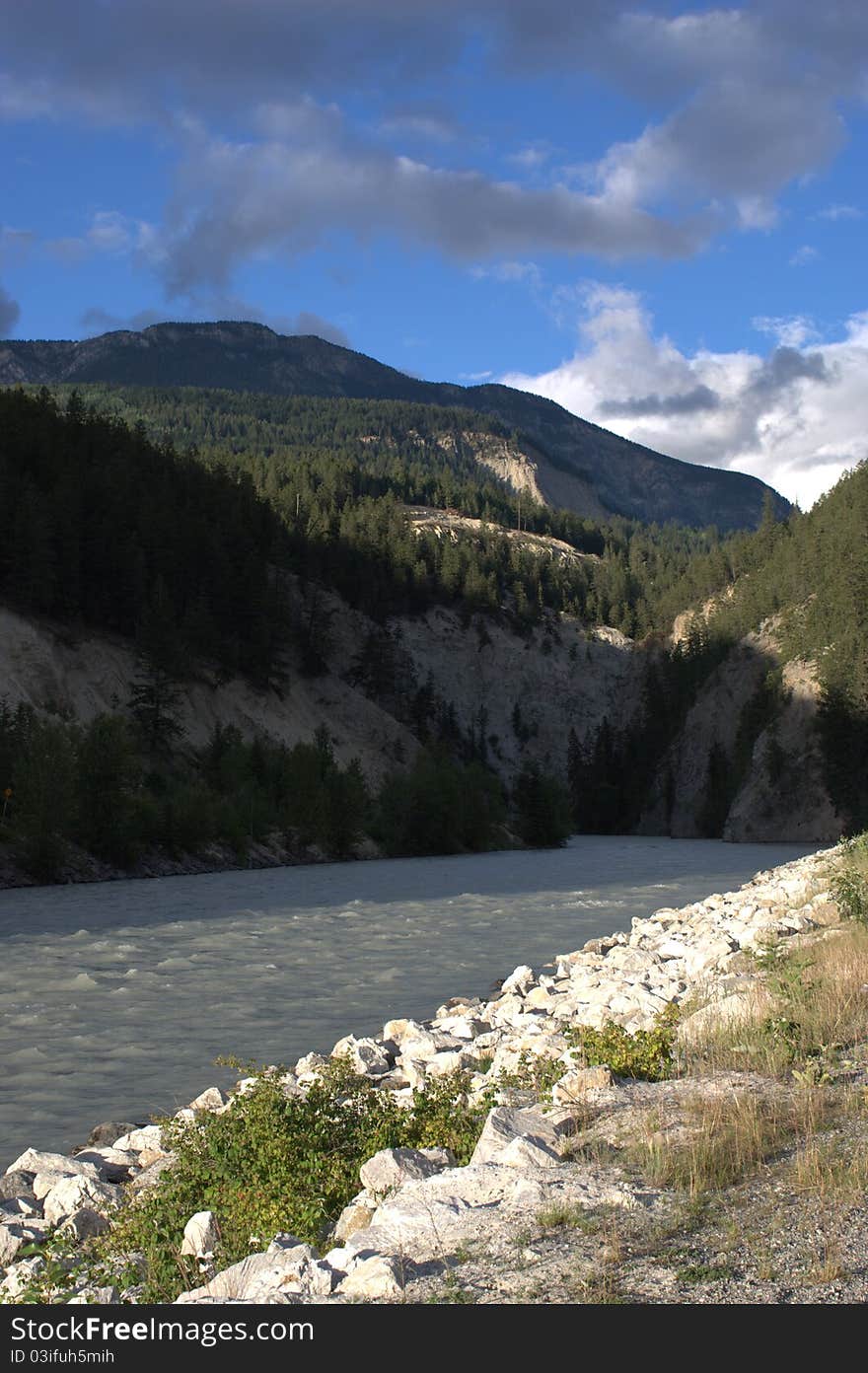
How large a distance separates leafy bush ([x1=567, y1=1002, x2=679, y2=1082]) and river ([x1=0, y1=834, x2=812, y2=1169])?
18.2 feet

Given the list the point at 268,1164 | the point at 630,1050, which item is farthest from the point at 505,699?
the point at 268,1164

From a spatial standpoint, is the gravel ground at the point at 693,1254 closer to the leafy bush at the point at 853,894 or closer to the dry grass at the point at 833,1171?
the dry grass at the point at 833,1171

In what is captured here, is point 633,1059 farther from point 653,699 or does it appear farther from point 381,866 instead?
point 653,699

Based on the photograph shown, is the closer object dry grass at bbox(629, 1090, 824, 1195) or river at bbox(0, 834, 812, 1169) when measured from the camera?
dry grass at bbox(629, 1090, 824, 1195)

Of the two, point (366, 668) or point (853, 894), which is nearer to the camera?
point (853, 894)

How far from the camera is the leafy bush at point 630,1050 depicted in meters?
9.81

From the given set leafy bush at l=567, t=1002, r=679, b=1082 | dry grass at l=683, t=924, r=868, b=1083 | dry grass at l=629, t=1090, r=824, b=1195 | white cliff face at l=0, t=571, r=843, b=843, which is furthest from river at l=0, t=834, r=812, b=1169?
white cliff face at l=0, t=571, r=843, b=843

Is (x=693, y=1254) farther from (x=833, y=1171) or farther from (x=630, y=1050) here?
(x=630, y=1050)

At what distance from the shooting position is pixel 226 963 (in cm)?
2406

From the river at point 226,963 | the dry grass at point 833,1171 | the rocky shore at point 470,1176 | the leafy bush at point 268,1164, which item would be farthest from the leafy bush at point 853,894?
the dry grass at point 833,1171

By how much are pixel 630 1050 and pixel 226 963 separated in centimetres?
1575

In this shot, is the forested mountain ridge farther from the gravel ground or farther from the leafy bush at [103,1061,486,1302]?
the gravel ground

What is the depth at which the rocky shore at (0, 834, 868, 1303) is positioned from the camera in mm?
5824
